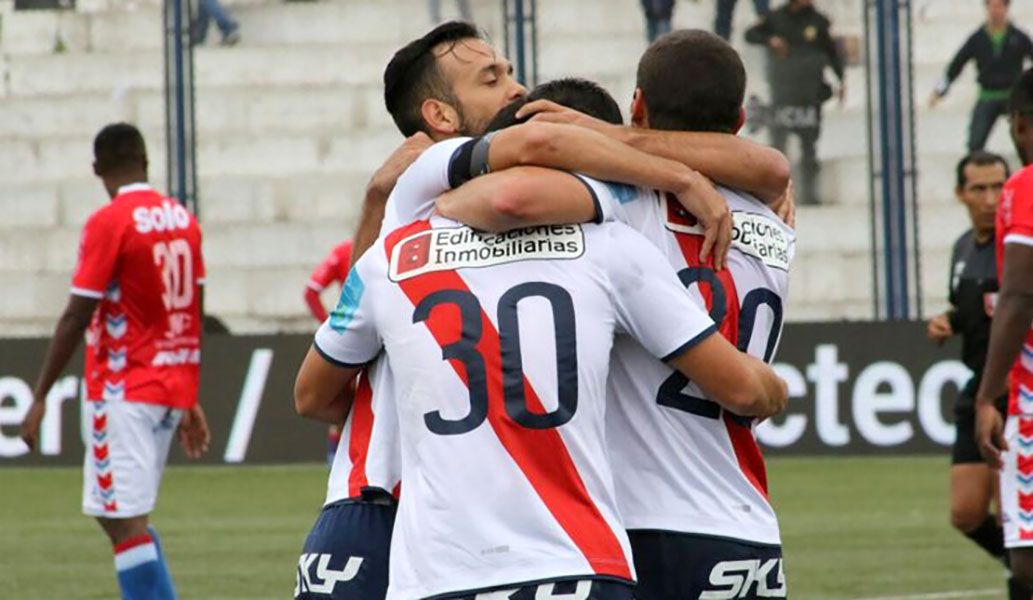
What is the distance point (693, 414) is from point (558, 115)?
633 millimetres

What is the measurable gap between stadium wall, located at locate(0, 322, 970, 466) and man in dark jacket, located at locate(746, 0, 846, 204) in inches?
114

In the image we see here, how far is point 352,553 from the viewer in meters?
4.45

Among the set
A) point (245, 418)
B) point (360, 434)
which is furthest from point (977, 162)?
point (245, 418)

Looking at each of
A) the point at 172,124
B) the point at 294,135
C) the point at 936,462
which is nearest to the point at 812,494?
the point at 936,462

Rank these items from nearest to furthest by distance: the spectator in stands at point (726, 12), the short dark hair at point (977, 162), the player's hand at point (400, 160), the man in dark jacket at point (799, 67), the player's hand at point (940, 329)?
Answer: 1. the player's hand at point (400, 160)
2. the player's hand at point (940, 329)
3. the short dark hair at point (977, 162)
4. the man in dark jacket at point (799, 67)
5. the spectator in stands at point (726, 12)

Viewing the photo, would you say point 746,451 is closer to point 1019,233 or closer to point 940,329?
point 1019,233


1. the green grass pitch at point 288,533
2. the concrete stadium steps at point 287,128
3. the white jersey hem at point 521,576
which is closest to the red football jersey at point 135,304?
the green grass pitch at point 288,533

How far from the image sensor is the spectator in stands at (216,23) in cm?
1970

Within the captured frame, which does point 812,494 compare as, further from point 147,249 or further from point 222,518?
point 147,249

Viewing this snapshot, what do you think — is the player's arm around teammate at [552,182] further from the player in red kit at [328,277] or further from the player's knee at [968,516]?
the player in red kit at [328,277]

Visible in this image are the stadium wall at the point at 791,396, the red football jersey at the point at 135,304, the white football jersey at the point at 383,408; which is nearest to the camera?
the white football jersey at the point at 383,408

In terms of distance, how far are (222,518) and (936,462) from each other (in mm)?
5590

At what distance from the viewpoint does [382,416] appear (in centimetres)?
425

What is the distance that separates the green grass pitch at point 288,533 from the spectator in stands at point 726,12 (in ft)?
15.0
